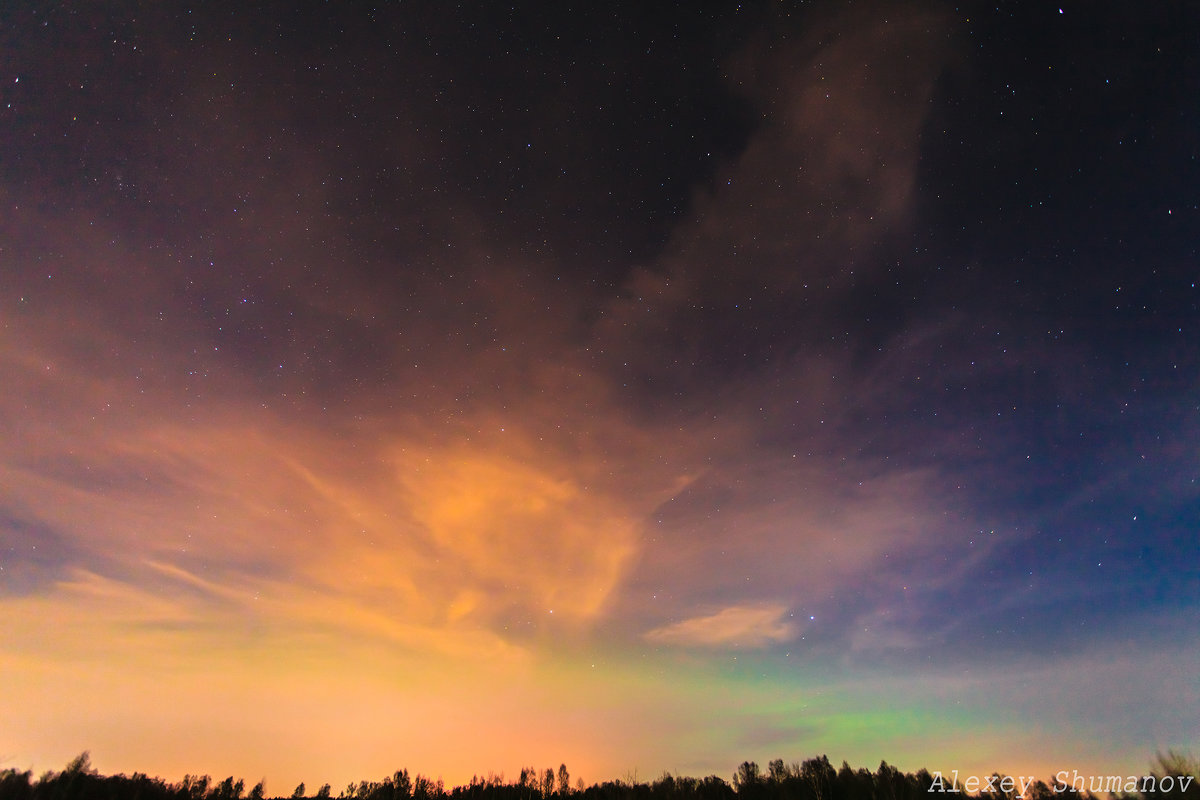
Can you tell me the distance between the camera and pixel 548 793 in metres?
130

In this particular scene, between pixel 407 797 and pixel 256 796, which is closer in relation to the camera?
pixel 256 796

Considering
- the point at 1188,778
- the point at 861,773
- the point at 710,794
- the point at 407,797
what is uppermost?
the point at 1188,778

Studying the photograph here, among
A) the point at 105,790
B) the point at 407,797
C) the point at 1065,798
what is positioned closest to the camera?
the point at 1065,798

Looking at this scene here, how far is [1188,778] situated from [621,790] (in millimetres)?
120275

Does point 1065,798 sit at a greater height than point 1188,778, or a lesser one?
lesser

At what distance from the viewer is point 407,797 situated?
462 ft

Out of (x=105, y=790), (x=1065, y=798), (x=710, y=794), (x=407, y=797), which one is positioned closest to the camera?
(x=1065, y=798)

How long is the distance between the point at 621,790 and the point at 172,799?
96.3m

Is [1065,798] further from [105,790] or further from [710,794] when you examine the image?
[105,790]

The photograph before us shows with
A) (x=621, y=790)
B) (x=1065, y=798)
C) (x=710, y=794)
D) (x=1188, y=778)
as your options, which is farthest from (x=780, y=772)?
(x=1188, y=778)

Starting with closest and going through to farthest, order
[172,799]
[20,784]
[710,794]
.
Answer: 1. [20,784]
2. [710,794]
3. [172,799]

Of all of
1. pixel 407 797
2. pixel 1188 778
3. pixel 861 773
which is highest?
pixel 1188 778

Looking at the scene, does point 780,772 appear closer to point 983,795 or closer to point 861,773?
point 861,773

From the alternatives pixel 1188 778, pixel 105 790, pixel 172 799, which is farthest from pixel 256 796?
pixel 1188 778
